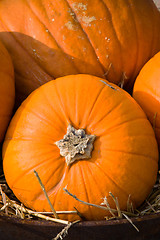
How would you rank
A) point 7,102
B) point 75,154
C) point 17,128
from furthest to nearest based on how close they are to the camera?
1. point 7,102
2. point 17,128
3. point 75,154

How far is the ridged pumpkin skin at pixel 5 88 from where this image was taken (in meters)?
1.49

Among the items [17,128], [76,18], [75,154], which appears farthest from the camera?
[76,18]

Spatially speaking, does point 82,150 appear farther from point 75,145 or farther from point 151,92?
point 151,92

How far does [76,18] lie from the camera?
1.65m

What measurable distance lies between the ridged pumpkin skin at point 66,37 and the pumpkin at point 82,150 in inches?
10.8

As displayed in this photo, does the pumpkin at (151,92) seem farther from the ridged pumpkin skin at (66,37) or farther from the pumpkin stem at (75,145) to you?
the pumpkin stem at (75,145)

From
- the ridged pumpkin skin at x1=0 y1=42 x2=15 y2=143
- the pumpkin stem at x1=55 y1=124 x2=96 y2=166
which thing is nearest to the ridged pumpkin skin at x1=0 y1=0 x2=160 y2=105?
the ridged pumpkin skin at x1=0 y1=42 x2=15 y2=143

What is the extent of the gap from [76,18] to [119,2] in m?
0.23

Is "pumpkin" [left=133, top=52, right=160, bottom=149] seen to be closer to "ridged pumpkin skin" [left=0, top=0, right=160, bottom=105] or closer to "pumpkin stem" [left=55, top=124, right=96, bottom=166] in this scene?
"ridged pumpkin skin" [left=0, top=0, right=160, bottom=105]

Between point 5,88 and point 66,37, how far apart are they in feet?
1.22

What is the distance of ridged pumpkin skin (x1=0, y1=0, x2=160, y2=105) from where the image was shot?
1.63m

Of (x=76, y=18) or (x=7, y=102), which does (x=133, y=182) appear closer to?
(x=7, y=102)

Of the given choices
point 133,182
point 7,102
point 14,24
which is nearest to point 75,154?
point 133,182

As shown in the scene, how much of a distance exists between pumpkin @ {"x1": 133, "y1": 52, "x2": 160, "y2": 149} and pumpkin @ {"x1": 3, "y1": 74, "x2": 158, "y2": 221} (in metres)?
0.14
